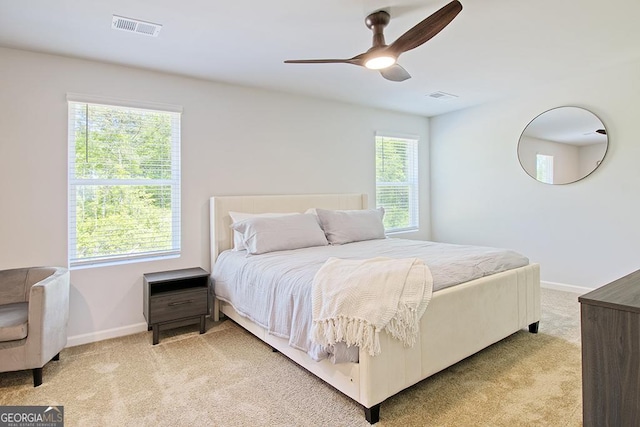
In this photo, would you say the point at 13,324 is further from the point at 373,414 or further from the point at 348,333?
the point at 373,414

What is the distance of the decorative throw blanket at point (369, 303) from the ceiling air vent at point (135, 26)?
2.19 meters

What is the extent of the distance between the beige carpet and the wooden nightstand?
0.68ft

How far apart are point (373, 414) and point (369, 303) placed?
61 cm

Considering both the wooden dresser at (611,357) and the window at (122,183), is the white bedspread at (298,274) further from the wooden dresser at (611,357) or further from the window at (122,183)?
the wooden dresser at (611,357)

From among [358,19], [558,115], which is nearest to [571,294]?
[558,115]

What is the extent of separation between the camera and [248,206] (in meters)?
3.98

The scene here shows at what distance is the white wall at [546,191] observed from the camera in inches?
153

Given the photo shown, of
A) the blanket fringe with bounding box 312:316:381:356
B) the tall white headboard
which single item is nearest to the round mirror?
the tall white headboard

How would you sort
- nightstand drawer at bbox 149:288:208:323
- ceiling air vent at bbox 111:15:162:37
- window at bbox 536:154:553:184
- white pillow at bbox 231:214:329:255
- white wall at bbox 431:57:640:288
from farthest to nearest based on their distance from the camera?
1. window at bbox 536:154:553:184
2. white wall at bbox 431:57:640:288
3. white pillow at bbox 231:214:329:255
4. nightstand drawer at bbox 149:288:208:323
5. ceiling air vent at bbox 111:15:162:37

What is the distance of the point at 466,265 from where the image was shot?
2.65 meters

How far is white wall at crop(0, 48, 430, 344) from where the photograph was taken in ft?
9.71

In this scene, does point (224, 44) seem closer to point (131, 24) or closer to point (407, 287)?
point (131, 24)

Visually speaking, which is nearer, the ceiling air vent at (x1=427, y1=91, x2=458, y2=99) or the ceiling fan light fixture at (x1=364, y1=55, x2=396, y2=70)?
the ceiling fan light fixture at (x1=364, y1=55, x2=396, y2=70)

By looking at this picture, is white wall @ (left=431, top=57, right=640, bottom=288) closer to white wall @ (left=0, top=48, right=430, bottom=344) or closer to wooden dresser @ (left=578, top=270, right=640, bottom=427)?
white wall @ (left=0, top=48, right=430, bottom=344)
